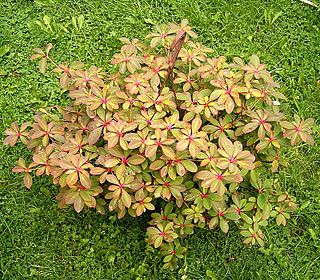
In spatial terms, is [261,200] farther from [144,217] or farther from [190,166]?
[144,217]

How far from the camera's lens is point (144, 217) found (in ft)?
10.6

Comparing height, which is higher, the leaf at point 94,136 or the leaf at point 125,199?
the leaf at point 94,136

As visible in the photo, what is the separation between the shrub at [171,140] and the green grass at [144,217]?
0.95ft

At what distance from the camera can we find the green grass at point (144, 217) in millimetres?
3102

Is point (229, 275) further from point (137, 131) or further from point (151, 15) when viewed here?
point (151, 15)

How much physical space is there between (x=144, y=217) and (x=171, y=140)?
0.86 m

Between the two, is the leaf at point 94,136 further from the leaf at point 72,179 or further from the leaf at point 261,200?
the leaf at point 261,200

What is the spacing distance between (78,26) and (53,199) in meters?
1.43

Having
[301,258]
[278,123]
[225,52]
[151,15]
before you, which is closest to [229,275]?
[301,258]

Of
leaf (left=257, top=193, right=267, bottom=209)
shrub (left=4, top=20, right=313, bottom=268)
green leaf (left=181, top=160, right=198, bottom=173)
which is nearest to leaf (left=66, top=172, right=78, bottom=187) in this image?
shrub (left=4, top=20, right=313, bottom=268)

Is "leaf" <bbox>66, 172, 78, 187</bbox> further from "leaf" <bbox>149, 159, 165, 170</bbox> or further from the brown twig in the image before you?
the brown twig

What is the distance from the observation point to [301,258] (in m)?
3.17

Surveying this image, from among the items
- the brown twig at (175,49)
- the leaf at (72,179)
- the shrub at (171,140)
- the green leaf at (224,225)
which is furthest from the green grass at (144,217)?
the brown twig at (175,49)

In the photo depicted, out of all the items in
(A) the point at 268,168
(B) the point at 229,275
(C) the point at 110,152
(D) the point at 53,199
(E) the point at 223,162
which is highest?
(E) the point at 223,162
